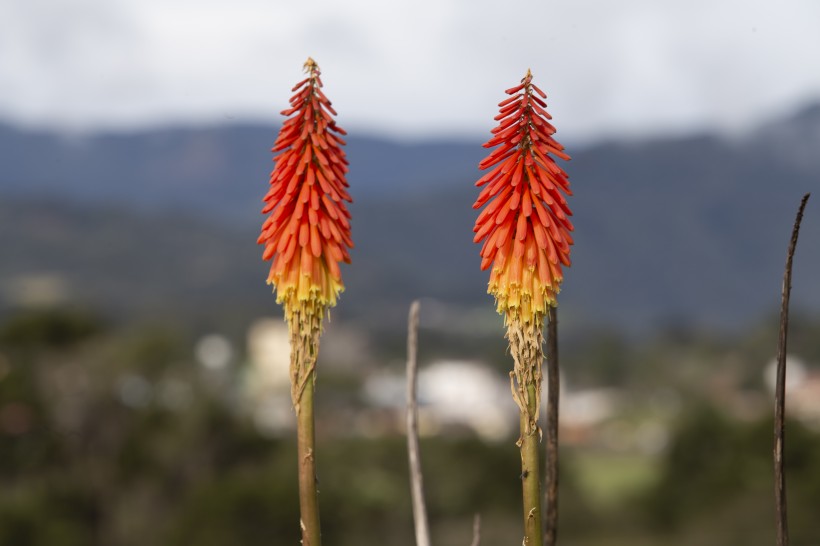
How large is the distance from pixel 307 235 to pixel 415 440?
1.34 m

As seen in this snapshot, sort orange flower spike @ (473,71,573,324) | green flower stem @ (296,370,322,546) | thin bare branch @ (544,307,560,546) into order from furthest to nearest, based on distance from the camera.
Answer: thin bare branch @ (544,307,560,546)
green flower stem @ (296,370,322,546)
orange flower spike @ (473,71,573,324)

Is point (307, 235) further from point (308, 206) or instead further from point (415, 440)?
point (415, 440)

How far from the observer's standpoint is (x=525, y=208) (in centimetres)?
585

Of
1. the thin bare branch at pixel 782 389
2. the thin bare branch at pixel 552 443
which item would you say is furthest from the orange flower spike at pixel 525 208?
the thin bare branch at pixel 782 389

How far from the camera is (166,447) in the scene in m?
99.7

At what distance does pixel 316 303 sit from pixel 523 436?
130 cm

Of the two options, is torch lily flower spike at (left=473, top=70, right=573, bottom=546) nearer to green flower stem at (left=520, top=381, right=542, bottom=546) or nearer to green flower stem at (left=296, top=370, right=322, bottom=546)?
green flower stem at (left=520, top=381, right=542, bottom=546)

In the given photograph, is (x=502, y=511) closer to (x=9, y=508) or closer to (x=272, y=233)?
(x=9, y=508)

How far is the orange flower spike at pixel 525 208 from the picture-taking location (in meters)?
5.85

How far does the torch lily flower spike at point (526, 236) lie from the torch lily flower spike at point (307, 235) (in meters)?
0.77

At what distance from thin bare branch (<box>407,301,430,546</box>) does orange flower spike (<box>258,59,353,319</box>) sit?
2.31 ft

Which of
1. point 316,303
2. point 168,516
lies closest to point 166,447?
point 168,516

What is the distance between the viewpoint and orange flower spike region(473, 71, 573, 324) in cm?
585

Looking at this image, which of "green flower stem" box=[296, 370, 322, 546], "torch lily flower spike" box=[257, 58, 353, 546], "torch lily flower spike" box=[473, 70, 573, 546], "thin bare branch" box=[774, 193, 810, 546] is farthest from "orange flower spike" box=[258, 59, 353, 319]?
"thin bare branch" box=[774, 193, 810, 546]
